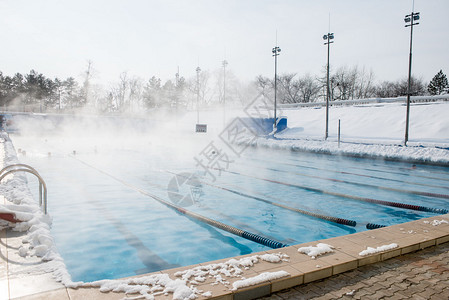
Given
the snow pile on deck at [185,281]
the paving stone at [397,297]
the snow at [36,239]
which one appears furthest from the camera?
the snow at [36,239]

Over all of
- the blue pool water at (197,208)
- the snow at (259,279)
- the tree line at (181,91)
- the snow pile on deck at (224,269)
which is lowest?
the blue pool water at (197,208)

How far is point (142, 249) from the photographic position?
521 cm

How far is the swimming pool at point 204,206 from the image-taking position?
5137 mm

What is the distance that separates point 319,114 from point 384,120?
703 cm

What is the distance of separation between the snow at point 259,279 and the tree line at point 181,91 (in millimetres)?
44455

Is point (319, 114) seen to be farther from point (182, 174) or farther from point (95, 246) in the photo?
point (95, 246)

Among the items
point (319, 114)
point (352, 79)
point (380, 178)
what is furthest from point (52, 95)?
point (380, 178)

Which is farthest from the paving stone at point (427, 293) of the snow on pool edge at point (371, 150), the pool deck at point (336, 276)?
the snow on pool edge at point (371, 150)

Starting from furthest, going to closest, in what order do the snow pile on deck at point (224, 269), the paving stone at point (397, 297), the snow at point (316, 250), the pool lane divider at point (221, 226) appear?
the pool lane divider at point (221, 226), the snow at point (316, 250), the snow pile on deck at point (224, 269), the paving stone at point (397, 297)

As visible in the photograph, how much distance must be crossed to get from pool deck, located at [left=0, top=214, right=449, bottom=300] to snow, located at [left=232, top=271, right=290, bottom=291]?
32mm

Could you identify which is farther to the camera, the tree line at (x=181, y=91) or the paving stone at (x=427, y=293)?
the tree line at (x=181, y=91)

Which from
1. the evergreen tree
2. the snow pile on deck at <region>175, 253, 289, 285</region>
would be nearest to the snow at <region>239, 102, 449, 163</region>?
the snow pile on deck at <region>175, 253, 289, 285</region>

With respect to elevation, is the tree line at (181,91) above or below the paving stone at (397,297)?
above

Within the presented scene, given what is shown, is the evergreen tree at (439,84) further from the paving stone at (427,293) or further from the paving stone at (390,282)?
the paving stone at (427,293)
